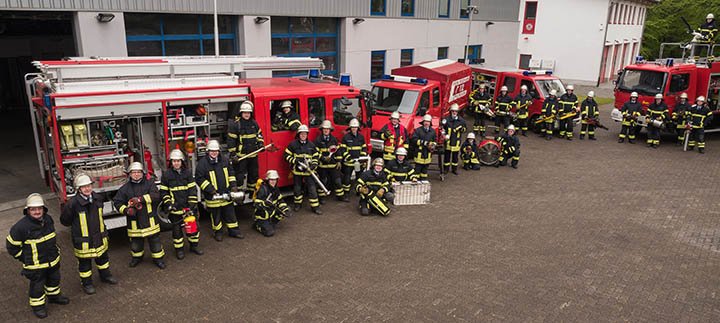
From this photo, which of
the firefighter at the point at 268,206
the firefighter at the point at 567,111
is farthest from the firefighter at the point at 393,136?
the firefighter at the point at 567,111

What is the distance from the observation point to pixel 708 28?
1830 cm

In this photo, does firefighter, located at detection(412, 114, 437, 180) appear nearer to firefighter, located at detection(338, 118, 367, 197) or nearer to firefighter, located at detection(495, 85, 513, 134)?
firefighter, located at detection(338, 118, 367, 197)

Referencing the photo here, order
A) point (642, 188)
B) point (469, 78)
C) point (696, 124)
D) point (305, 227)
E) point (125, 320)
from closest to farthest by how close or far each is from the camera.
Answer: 1. point (125, 320)
2. point (305, 227)
3. point (642, 188)
4. point (696, 124)
5. point (469, 78)

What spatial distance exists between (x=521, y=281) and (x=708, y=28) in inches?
655

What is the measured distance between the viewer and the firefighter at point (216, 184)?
789 cm

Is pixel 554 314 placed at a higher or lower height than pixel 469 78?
lower

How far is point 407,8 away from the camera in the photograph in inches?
750

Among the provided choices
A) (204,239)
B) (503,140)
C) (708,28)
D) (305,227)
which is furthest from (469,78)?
(204,239)

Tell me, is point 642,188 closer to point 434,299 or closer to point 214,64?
point 434,299

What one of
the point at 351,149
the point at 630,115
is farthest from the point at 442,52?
the point at 351,149

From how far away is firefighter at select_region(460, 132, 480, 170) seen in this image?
1278 cm

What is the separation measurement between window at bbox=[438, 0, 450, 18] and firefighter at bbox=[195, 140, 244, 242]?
1524 cm

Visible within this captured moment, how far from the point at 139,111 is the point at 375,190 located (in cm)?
436

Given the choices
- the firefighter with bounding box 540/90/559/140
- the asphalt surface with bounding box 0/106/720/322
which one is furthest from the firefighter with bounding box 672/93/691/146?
the asphalt surface with bounding box 0/106/720/322
